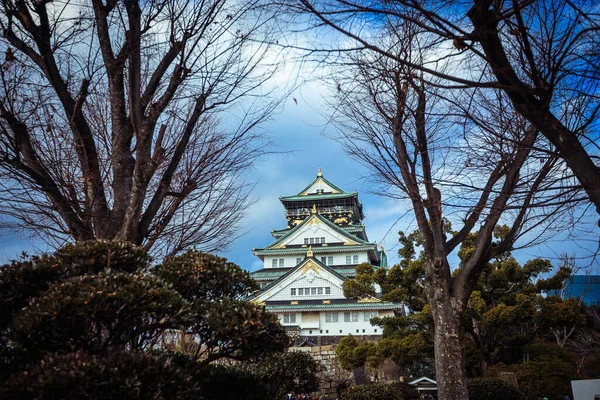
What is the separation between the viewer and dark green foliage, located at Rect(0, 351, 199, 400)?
3186 mm

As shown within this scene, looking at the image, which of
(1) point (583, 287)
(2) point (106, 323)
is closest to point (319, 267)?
(1) point (583, 287)

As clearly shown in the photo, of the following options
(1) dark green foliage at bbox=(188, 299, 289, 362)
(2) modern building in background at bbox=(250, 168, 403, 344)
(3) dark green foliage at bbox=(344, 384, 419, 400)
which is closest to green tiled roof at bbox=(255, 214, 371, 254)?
(2) modern building in background at bbox=(250, 168, 403, 344)

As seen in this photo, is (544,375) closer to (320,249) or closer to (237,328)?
(237,328)

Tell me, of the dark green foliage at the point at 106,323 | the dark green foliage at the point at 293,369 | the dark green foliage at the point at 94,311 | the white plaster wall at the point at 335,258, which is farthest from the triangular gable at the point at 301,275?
the dark green foliage at the point at 94,311

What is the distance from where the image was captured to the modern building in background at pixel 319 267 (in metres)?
29.0

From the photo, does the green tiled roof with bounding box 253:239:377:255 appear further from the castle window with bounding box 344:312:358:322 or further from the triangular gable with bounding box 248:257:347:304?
the castle window with bounding box 344:312:358:322

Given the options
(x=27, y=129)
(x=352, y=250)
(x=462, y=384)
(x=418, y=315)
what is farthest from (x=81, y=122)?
(x=352, y=250)

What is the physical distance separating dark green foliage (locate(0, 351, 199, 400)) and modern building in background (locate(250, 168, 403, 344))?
A: 22149mm

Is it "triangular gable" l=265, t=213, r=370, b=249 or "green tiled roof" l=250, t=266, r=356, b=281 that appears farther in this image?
"triangular gable" l=265, t=213, r=370, b=249

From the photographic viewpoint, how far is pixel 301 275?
30469mm

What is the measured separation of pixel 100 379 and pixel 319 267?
27143 millimetres

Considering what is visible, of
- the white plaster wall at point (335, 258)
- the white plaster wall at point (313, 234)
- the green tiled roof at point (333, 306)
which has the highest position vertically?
the white plaster wall at point (313, 234)

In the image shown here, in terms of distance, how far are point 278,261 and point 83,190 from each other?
1199 inches

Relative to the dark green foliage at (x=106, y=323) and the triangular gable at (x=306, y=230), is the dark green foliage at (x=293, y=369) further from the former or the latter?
the triangular gable at (x=306, y=230)
